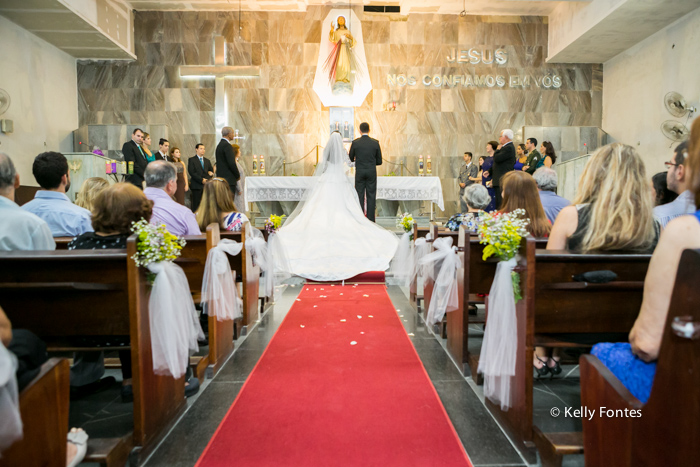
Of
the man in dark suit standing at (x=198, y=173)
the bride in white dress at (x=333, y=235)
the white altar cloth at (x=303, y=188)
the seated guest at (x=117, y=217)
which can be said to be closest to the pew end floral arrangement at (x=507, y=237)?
the seated guest at (x=117, y=217)

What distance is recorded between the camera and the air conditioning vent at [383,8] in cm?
1144

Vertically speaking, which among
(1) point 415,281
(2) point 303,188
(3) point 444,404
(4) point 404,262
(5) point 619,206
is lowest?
(3) point 444,404

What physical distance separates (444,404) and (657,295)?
141cm

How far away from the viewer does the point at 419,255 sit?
4.44 metres

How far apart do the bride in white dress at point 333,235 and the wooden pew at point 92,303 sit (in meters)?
3.63

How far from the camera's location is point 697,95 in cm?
820

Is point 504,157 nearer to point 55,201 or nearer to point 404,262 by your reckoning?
point 404,262

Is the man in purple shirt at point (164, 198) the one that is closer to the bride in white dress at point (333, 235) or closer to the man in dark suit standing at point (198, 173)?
the bride in white dress at point (333, 235)

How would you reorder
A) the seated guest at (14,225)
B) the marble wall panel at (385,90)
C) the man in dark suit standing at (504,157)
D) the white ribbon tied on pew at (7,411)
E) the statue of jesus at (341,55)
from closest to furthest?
the white ribbon tied on pew at (7,411) → the seated guest at (14,225) → the man in dark suit standing at (504,157) → the statue of jesus at (341,55) → the marble wall panel at (385,90)

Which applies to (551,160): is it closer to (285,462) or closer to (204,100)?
(285,462)

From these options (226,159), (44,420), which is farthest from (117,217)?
(226,159)

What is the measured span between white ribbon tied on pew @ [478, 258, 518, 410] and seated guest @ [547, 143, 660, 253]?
410 mm

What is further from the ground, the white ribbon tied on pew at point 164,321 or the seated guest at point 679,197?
the seated guest at point 679,197

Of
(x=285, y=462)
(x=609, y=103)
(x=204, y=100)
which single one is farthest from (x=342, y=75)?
(x=285, y=462)
